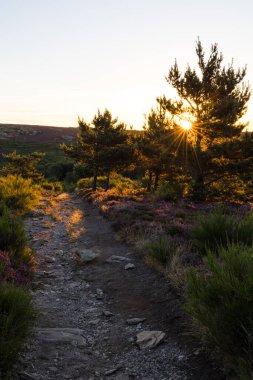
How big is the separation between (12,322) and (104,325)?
2.07 m

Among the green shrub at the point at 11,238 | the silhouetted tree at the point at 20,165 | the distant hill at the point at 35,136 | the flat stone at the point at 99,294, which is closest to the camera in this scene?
the flat stone at the point at 99,294

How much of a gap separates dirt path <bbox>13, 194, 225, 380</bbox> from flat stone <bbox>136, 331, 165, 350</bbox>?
Result: 73mm

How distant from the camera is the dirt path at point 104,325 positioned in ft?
13.8

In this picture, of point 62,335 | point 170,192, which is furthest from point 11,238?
point 170,192

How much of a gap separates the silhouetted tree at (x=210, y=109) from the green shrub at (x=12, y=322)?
17.2 m

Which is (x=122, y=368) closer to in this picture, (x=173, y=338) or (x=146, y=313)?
(x=173, y=338)

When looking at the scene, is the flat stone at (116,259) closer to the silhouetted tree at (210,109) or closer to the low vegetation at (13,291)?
the low vegetation at (13,291)

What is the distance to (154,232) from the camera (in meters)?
10.9

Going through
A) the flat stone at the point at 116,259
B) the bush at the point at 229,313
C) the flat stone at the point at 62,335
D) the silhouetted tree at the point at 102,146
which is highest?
the silhouetted tree at the point at 102,146

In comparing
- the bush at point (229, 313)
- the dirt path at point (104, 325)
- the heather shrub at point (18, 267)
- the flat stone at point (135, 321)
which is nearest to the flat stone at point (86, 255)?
the dirt path at point (104, 325)

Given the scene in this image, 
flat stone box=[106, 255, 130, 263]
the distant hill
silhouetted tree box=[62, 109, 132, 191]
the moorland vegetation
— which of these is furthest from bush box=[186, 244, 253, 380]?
the distant hill

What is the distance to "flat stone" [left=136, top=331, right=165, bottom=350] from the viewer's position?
15.9 ft

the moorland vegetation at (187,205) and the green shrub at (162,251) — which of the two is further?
the green shrub at (162,251)

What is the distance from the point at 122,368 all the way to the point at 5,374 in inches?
56.0
